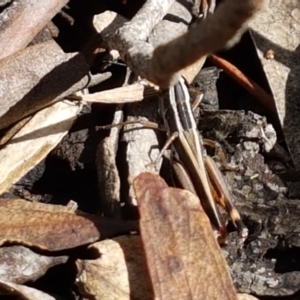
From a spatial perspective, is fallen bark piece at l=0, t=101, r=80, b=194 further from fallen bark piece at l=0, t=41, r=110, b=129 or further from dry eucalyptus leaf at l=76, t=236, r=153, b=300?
dry eucalyptus leaf at l=76, t=236, r=153, b=300

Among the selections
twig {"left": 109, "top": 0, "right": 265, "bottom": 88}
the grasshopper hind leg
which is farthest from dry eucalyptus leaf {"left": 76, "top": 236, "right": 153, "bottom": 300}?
twig {"left": 109, "top": 0, "right": 265, "bottom": 88}

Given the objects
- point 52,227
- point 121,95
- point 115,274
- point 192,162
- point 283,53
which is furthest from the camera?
point 283,53

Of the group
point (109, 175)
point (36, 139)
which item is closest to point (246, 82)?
point (109, 175)

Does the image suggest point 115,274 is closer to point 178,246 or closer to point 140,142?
point 178,246

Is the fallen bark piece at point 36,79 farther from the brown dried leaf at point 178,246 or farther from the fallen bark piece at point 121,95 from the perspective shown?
the brown dried leaf at point 178,246

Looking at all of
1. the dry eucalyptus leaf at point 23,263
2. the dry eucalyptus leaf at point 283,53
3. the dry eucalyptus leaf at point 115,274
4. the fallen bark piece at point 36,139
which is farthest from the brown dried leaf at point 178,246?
the dry eucalyptus leaf at point 283,53

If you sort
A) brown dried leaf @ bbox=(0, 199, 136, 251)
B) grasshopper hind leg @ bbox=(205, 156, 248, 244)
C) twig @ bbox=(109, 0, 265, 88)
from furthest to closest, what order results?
grasshopper hind leg @ bbox=(205, 156, 248, 244) → brown dried leaf @ bbox=(0, 199, 136, 251) → twig @ bbox=(109, 0, 265, 88)
